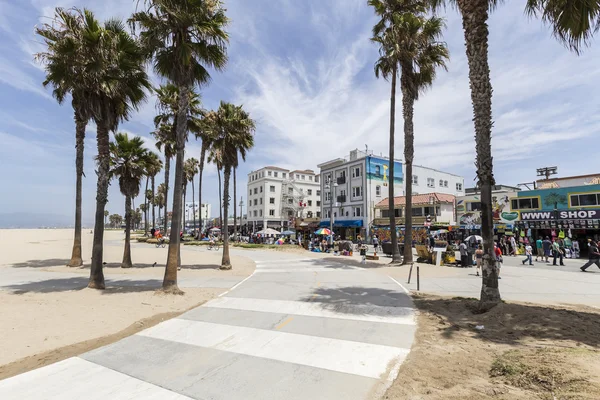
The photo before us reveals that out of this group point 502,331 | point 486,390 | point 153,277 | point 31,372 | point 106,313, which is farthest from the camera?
point 153,277

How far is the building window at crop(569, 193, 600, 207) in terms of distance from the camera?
25.3 metres

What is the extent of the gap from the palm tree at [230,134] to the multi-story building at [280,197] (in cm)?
4981

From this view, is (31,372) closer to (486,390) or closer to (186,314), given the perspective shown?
(186,314)

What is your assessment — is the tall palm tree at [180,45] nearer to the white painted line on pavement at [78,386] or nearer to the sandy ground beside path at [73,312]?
the sandy ground beside path at [73,312]

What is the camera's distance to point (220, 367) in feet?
17.2

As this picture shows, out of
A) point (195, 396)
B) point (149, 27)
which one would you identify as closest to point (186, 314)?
point (195, 396)

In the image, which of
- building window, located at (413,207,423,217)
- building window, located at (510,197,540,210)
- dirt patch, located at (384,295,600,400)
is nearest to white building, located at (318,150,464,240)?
building window, located at (413,207,423,217)

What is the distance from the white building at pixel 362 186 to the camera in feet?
151

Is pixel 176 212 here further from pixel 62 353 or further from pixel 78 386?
pixel 78 386

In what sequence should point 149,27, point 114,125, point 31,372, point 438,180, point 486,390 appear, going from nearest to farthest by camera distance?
1. point 486,390
2. point 31,372
3. point 149,27
4. point 114,125
5. point 438,180

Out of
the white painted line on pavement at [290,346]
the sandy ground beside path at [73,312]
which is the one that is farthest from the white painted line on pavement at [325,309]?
the white painted line on pavement at [290,346]

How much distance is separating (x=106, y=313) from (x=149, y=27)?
9992mm

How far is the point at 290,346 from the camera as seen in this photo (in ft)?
20.2

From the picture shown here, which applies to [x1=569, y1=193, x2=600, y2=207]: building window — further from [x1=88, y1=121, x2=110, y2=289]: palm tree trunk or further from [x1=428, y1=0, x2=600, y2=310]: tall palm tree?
[x1=88, y1=121, x2=110, y2=289]: palm tree trunk
